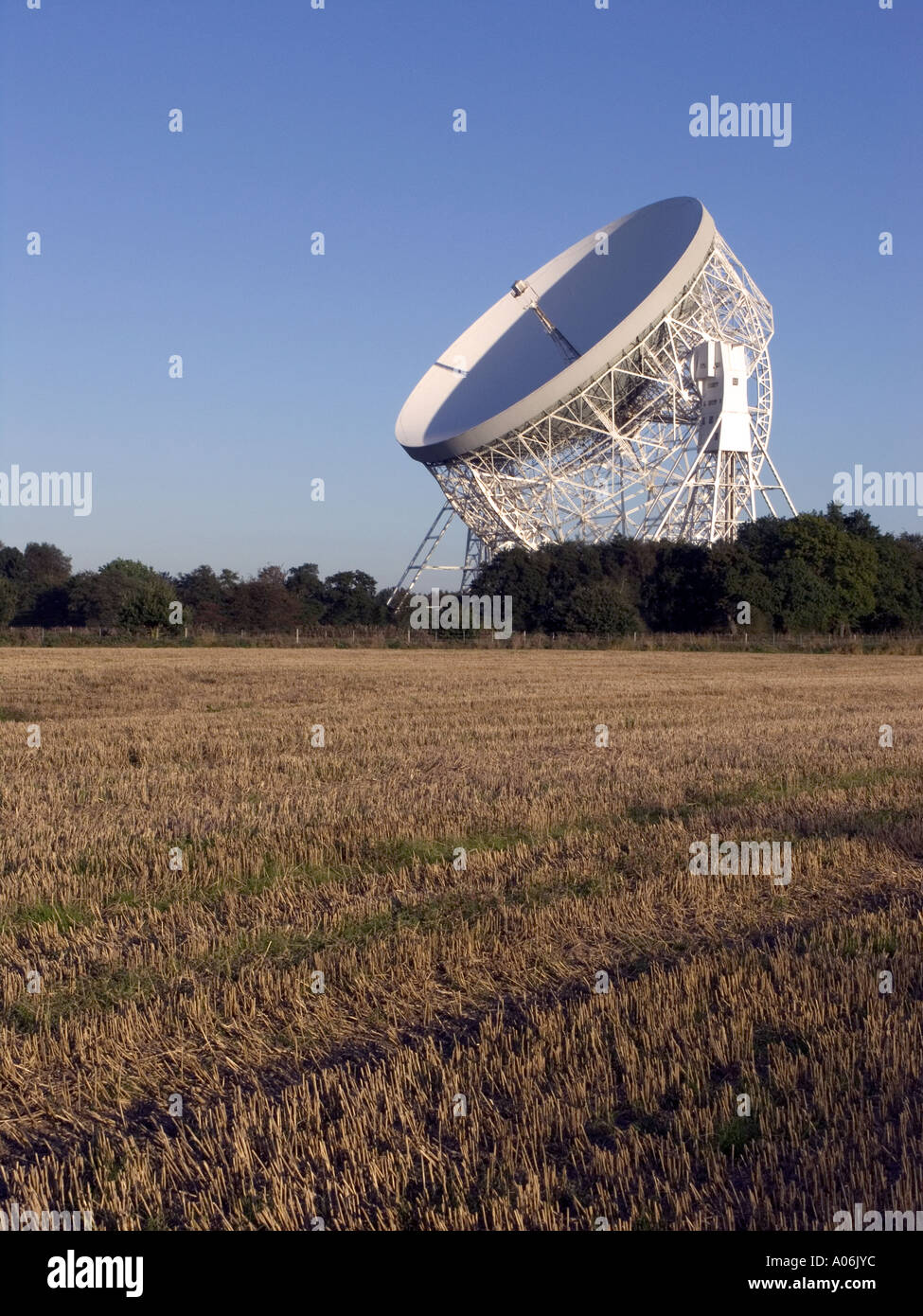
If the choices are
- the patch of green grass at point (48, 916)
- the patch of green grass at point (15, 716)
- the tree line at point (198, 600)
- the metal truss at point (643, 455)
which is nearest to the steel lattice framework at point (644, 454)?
the metal truss at point (643, 455)

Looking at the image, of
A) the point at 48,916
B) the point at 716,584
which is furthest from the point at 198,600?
the point at 48,916

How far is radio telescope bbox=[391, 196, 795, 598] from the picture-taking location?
48188mm

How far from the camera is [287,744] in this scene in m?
15.7

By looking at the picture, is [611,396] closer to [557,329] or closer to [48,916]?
[557,329]

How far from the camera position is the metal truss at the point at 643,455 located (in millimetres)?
49594

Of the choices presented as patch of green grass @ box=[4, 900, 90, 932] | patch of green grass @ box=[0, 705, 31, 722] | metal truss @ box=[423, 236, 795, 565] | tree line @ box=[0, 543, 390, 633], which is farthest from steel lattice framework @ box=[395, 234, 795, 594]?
patch of green grass @ box=[4, 900, 90, 932]

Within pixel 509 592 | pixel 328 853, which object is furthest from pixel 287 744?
pixel 509 592

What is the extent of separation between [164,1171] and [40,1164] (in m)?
0.53

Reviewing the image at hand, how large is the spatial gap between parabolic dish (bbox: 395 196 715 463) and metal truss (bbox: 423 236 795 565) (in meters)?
1.08

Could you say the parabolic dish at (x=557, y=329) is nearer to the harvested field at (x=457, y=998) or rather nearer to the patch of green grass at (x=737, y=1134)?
the harvested field at (x=457, y=998)

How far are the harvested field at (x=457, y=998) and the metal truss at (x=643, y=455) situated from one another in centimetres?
3932

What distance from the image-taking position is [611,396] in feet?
162

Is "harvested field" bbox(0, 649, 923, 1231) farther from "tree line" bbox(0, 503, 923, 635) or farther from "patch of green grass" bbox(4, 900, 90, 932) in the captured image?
"tree line" bbox(0, 503, 923, 635)

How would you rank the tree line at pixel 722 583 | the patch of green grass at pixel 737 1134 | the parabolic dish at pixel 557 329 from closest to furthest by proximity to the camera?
the patch of green grass at pixel 737 1134 < the parabolic dish at pixel 557 329 < the tree line at pixel 722 583
